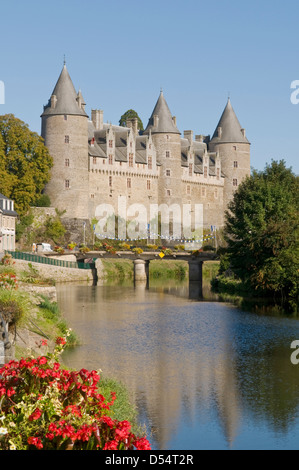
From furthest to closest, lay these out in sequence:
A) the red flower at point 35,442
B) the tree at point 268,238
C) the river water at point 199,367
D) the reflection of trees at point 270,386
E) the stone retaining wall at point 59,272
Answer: the stone retaining wall at point 59,272 < the tree at point 268,238 < the reflection of trees at point 270,386 < the river water at point 199,367 < the red flower at point 35,442

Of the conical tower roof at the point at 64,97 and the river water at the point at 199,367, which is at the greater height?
the conical tower roof at the point at 64,97

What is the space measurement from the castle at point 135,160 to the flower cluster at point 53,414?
5535cm

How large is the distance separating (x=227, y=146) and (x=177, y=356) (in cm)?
6411

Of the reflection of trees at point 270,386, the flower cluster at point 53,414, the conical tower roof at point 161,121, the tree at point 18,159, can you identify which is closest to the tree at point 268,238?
the reflection of trees at point 270,386

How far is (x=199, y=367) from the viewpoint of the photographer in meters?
19.3

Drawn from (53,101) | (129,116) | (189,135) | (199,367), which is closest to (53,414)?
(199,367)

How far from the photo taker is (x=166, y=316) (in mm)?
30188

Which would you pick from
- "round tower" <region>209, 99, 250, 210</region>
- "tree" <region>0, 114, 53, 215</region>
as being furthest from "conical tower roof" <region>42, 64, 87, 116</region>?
"round tower" <region>209, 99, 250, 210</region>

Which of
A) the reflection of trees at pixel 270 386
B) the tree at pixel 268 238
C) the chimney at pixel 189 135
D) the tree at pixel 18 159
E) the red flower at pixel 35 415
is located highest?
the chimney at pixel 189 135

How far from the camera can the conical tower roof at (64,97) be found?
64.1m

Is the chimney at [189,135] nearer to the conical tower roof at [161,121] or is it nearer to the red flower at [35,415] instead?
the conical tower roof at [161,121]

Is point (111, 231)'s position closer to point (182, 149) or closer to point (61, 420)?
point (182, 149)

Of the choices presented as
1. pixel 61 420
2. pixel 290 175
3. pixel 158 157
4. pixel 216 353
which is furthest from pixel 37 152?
pixel 61 420

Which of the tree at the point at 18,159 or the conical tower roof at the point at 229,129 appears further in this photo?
the conical tower roof at the point at 229,129
